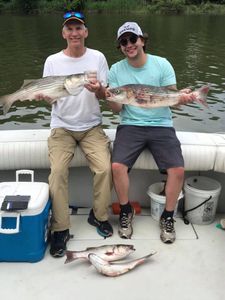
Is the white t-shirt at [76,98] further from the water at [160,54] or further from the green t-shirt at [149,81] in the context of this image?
the water at [160,54]

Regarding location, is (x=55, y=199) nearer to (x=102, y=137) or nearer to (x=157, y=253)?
(x=102, y=137)

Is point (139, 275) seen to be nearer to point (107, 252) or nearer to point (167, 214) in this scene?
point (107, 252)

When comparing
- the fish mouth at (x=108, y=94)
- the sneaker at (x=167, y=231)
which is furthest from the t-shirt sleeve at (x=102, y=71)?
the sneaker at (x=167, y=231)

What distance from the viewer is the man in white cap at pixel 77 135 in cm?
325

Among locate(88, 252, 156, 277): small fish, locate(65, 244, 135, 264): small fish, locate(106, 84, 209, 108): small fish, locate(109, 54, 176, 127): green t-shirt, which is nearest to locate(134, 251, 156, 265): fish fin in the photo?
locate(88, 252, 156, 277): small fish

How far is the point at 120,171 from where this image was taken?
10.9 feet

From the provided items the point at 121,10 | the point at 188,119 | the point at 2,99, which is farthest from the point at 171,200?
the point at 121,10

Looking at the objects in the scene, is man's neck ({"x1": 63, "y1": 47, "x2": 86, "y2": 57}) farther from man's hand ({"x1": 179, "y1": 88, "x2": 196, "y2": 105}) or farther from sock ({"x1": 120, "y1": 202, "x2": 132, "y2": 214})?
sock ({"x1": 120, "y1": 202, "x2": 132, "y2": 214})

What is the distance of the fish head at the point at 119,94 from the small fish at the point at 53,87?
0.72 ft

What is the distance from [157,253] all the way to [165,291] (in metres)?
0.45

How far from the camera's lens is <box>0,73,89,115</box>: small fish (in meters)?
3.26

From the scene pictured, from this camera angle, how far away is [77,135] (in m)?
3.54

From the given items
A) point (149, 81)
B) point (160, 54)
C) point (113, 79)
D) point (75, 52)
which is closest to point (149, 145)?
point (149, 81)

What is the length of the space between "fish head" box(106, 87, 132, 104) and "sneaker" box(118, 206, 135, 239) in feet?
3.35
